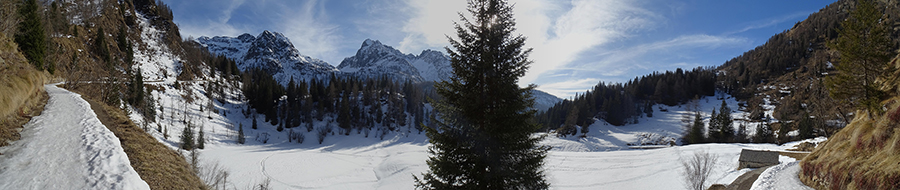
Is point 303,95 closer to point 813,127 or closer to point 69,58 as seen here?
point 69,58

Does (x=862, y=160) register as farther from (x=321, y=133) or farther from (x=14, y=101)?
(x=321, y=133)

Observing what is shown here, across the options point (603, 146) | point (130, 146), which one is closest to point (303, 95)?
point (603, 146)

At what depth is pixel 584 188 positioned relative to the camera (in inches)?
1416

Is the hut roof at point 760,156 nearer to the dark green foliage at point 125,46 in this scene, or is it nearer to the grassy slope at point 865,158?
the grassy slope at point 865,158

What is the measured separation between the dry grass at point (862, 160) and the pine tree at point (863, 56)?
8.72 feet

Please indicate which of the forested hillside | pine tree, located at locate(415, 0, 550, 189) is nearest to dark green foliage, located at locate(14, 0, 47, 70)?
pine tree, located at locate(415, 0, 550, 189)

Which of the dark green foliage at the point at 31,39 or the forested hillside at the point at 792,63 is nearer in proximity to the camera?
the dark green foliage at the point at 31,39

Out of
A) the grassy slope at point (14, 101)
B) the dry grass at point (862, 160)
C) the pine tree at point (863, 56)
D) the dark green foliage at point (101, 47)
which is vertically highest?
the dark green foliage at point (101, 47)

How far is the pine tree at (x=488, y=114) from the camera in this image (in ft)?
32.8

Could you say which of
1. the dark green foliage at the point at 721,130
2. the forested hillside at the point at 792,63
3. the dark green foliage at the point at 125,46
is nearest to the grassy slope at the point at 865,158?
the dark green foliage at the point at 721,130

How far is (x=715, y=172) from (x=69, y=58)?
9199cm

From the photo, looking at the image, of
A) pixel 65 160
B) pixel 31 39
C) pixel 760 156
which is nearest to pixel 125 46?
pixel 31 39

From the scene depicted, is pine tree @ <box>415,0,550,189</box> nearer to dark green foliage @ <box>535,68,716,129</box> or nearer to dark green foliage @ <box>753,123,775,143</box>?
dark green foliage @ <box>753,123,775,143</box>

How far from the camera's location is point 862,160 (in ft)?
35.6
